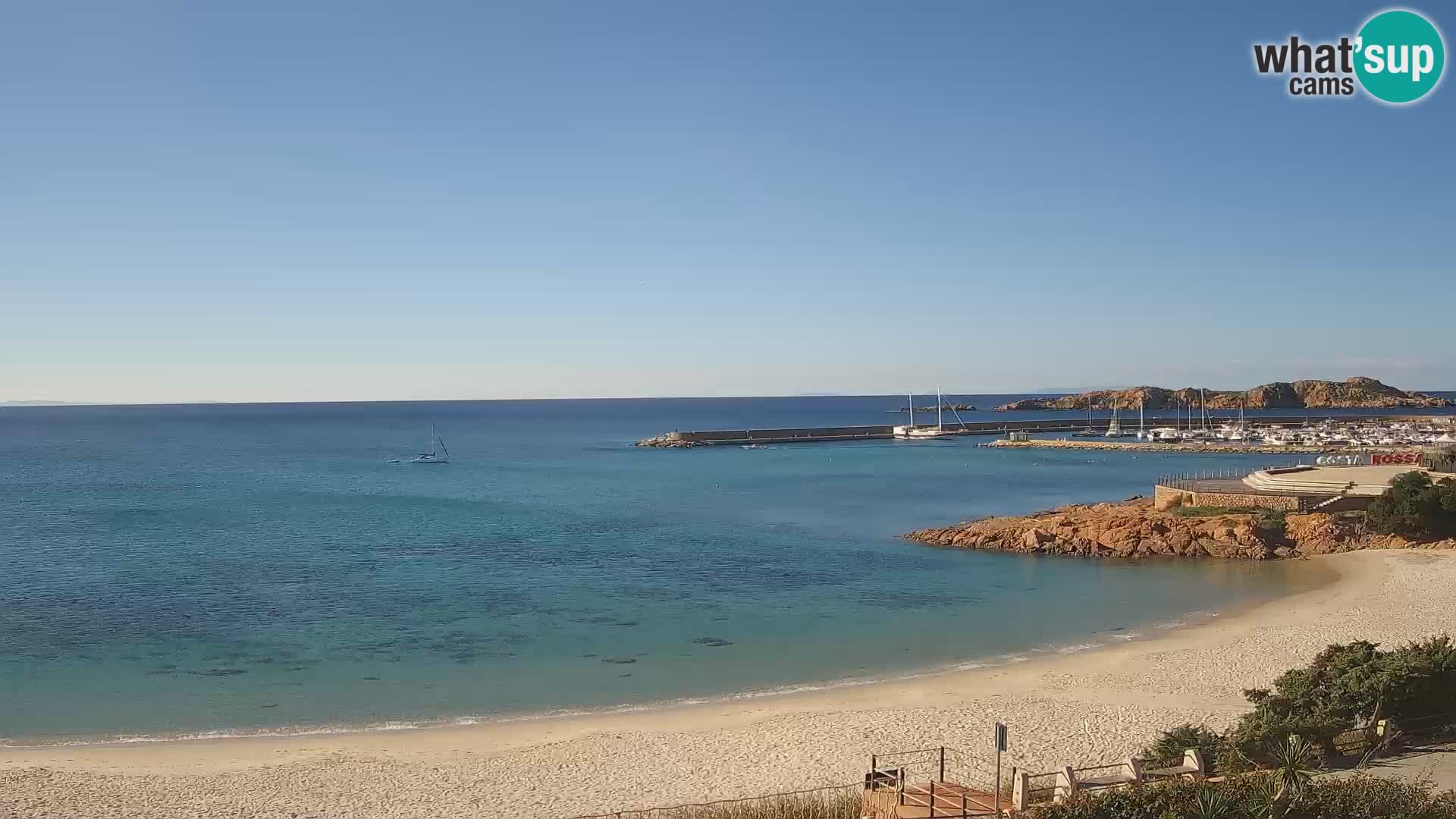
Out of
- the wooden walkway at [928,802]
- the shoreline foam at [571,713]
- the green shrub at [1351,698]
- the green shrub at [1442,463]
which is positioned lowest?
the shoreline foam at [571,713]

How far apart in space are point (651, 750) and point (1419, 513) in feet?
117

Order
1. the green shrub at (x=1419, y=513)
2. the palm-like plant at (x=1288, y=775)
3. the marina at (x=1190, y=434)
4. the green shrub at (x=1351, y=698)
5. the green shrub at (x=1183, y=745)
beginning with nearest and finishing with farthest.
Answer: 1. the palm-like plant at (x=1288, y=775)
2. the green shrub at (x=1183, y=745)
3. the green shrub at (x=1351, y=698)
4. the green shrub at (x=1419, y=513)
5. the marina at (x=1190, y=434)

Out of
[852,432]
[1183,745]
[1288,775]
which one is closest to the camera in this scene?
[1288,775]

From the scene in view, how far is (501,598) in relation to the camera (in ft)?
116

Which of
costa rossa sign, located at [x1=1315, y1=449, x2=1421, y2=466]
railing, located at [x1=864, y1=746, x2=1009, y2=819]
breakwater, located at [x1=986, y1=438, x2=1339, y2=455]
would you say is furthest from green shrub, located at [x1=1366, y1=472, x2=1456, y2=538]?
breakwater, located at [x1=986, y1=438, x2=1339, y2=455]

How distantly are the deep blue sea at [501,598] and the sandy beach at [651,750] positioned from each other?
146 cm

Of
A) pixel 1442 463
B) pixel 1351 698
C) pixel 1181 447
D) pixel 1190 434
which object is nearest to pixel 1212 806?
pixel 1351 698

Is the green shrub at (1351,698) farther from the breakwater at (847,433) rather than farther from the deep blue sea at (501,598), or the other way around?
the breakwater at (847,433)

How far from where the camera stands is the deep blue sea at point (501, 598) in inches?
969

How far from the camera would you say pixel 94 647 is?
92.3 ft

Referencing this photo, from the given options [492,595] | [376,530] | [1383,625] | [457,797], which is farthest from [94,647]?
[1383,625]

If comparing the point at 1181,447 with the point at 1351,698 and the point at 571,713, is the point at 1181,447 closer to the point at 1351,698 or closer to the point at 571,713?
the point at 1351,698

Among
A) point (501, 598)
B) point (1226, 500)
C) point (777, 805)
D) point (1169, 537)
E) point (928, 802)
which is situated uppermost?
point (1226, 500)

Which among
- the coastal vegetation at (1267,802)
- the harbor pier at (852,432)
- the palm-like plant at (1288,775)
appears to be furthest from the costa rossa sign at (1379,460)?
the harbor pier at (852,432)
